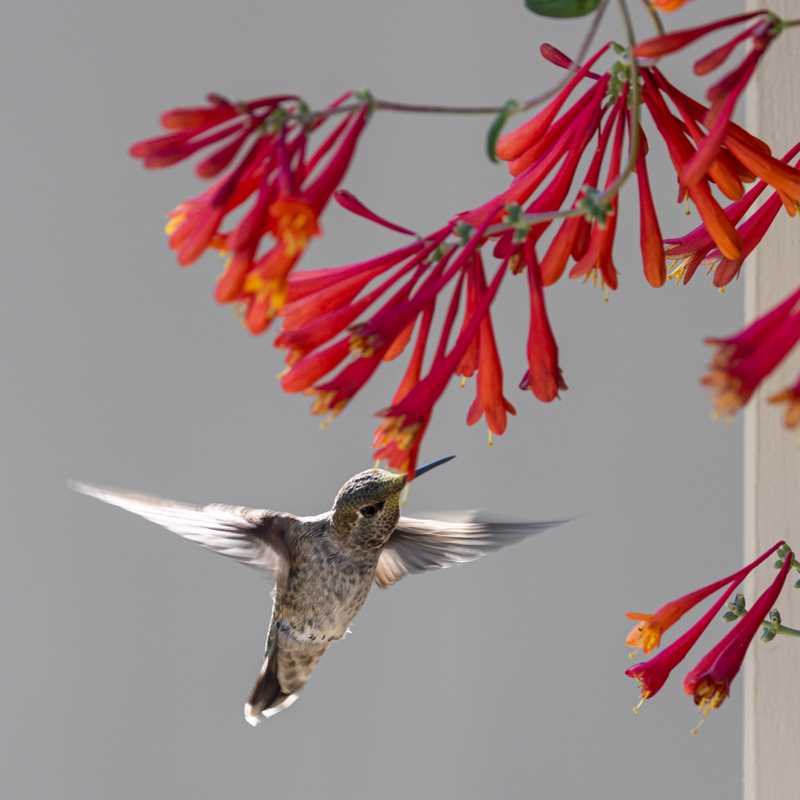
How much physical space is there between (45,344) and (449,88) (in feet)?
1.76

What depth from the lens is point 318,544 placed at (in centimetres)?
65

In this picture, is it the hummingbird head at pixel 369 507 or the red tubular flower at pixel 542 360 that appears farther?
the hummingbird head at pixel 369 507

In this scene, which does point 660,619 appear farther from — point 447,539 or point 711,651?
point 447,539

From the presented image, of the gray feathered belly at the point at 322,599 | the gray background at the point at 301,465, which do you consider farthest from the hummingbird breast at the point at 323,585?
the gray background at the point at 301,465

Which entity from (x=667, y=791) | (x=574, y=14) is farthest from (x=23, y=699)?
(x=574, y=14)

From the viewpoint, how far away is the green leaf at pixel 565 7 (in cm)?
37

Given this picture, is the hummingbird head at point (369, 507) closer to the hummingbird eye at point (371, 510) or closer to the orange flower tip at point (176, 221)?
the hummingbird eye at point (371, 510)

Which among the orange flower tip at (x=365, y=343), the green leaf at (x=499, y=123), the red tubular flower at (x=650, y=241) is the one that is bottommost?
the orange flower tip at (x=365, y=343)

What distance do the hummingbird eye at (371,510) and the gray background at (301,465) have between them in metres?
0.79

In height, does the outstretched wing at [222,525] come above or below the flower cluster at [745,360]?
below

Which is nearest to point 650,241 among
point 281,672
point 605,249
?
point 605,249

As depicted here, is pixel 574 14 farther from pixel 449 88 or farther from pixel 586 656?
pixel 586 656

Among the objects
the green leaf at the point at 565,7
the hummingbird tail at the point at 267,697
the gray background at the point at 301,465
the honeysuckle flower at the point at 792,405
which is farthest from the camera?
the gray background at the point at 301,465

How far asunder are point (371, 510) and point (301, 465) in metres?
0.81
